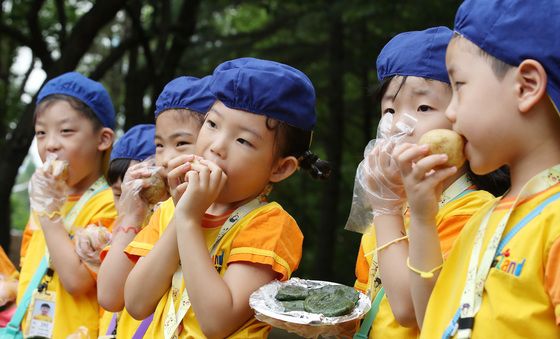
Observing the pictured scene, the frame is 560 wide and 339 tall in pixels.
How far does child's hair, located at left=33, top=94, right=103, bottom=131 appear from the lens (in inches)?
185

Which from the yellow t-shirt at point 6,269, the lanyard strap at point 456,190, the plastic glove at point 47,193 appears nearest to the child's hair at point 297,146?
the lanyard strap at point 456,190

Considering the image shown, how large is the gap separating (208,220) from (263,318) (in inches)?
28.0

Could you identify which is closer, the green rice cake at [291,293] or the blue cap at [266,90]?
the green rice cake at [291,293]

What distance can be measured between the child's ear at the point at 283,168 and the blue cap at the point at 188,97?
2.48ft

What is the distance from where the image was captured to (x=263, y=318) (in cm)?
259

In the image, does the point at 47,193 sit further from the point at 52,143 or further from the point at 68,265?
the point at 68,265

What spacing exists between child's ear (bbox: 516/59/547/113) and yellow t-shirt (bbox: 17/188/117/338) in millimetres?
2877

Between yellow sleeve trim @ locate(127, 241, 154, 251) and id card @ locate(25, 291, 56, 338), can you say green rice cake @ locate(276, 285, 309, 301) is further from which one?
id card @ locate(25, 291, 56, 338)

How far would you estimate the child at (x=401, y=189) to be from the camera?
2.63 m

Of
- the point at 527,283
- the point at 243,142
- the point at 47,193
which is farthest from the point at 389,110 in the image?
the point at 47,193

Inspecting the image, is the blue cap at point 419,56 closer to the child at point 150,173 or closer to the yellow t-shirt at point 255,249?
the yellow t-shirt at point 255,249

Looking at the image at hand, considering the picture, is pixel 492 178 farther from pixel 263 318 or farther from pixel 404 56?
pixel 263 318

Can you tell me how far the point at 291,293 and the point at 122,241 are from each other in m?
1.16

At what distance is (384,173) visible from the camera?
2689mm
